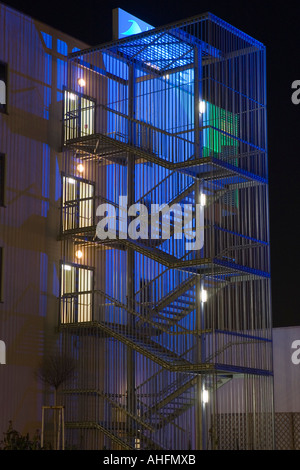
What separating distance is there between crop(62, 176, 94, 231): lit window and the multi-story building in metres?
0.04

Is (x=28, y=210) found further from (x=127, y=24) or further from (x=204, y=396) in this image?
(x=127, y=24)

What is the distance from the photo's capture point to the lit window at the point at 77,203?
103ft

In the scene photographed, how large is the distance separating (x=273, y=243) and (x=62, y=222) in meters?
9.75

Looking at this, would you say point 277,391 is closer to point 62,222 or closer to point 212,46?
point 62,222

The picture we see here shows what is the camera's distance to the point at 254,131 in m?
32.1

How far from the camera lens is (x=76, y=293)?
101 ft

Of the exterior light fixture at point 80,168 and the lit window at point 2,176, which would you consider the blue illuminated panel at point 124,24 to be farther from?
the lit window at point 2,176

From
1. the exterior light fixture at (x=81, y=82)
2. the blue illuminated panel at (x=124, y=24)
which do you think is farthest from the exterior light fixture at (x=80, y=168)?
the blue illuminated panel at (x=124, y=24)

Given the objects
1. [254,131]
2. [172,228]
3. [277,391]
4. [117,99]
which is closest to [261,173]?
[254,131]

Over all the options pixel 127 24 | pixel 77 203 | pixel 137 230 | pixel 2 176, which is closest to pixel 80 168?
pixel 77 203

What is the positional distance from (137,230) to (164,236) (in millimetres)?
856

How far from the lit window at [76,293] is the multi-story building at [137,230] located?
0.05 m

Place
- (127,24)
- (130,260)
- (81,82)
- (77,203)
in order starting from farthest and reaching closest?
(127,24)
(81,82)
(77,203)
(130,260)

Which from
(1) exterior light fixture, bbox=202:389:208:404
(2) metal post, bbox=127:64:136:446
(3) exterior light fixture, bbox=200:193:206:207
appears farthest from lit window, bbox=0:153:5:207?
(1) exterior light fixture, bbox=202:389:208:404
